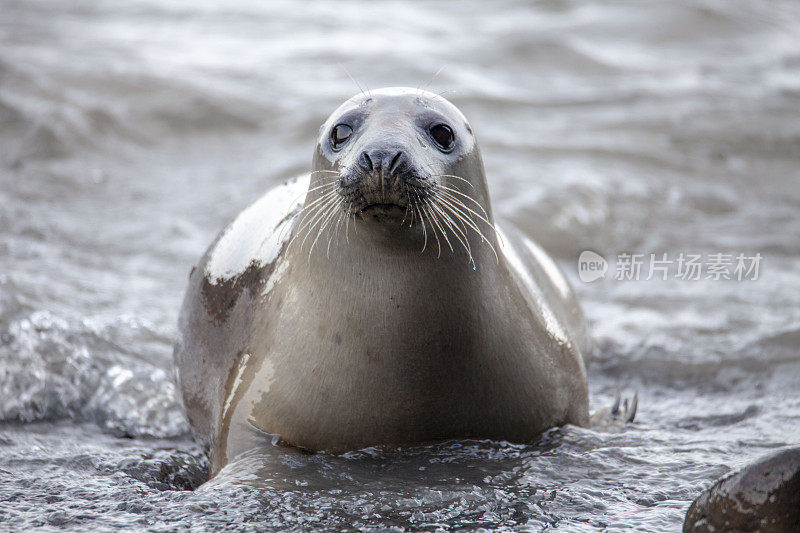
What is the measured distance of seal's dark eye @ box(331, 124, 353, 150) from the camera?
154 inches

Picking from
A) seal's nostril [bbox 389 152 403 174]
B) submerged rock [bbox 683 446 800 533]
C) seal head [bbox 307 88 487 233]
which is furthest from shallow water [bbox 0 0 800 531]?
seal's nostril [bbox 389 152 403 174]

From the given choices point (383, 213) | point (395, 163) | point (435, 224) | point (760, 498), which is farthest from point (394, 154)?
point (760, 498)

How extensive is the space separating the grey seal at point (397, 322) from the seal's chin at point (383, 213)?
0.01 m

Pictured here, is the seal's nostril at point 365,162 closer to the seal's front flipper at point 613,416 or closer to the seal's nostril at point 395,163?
the seal's nostril at point 395,163

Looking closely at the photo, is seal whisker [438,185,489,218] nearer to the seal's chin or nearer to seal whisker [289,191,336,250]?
the seal's chin

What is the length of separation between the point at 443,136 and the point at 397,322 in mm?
723

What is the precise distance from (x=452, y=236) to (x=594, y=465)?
42.0 inches

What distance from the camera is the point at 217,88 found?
11641mm

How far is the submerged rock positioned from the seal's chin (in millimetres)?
1355

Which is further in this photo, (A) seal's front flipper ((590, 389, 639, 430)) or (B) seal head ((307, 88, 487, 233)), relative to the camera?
(A) seal's front flipper ((590, 389, 639, 430))

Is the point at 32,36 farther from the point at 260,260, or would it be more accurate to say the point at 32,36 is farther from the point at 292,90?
the point at 260,260

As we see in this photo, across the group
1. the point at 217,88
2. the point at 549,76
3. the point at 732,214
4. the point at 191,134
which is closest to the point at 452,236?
the point at 732,214

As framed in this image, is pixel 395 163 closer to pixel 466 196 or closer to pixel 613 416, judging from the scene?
pixel 466 196

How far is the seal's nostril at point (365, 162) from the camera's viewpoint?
11.3 feet
